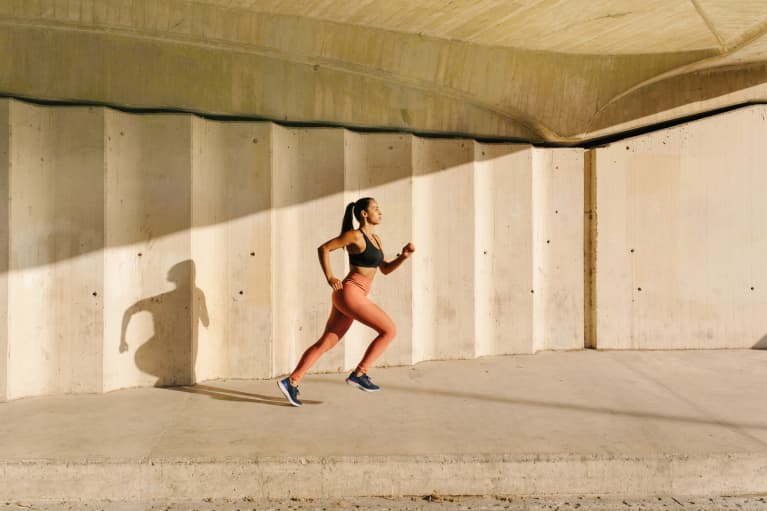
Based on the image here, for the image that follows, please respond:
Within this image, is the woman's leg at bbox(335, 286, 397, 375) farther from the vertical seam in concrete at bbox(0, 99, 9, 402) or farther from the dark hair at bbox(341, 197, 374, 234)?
the vertical seam in concrete at bbox(0, 99, 9, 402)

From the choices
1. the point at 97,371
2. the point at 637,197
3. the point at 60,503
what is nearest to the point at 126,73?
the point at 97,371

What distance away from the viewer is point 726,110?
7.46 meters

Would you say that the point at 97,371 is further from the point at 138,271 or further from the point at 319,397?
the point at 319,397

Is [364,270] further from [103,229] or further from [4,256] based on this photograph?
[4,256]

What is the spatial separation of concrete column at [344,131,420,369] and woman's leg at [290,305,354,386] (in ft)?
4.81

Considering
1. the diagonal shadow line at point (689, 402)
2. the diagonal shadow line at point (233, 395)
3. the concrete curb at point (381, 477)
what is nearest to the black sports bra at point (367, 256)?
the diagonal shadow line at point (233, 395)

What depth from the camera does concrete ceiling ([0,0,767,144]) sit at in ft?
18.3

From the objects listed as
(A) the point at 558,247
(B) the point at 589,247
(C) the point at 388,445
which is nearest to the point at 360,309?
(C) the point at 388,445

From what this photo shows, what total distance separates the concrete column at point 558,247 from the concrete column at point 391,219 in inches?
69.8

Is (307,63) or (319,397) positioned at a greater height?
(307,63)

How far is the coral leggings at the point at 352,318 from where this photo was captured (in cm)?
495

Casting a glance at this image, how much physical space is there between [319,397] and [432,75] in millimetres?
3769

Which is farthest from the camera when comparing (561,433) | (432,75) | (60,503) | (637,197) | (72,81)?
(637,197)

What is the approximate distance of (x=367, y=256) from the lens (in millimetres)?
5035
